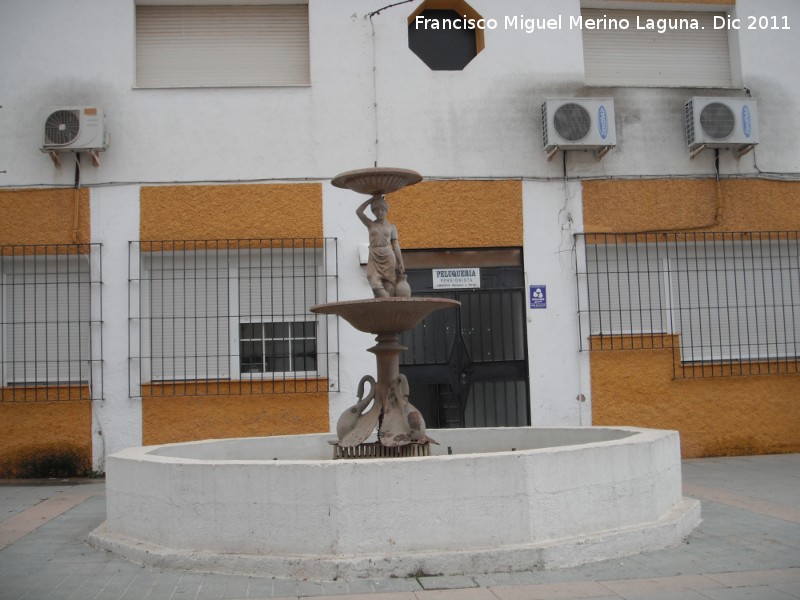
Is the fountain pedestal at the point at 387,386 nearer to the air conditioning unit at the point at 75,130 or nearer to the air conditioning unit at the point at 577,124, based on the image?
the air conditioning unit at the point at 577,124

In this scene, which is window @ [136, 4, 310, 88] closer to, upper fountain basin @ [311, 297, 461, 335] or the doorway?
the doorway

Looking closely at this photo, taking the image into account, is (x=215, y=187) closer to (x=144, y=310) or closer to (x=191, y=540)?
(x=144, y=310)

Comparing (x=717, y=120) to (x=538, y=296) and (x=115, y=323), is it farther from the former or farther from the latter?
(x=115, y=323)

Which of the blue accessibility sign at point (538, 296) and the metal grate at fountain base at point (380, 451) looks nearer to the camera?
the metal grate at fountain base at point (380, 451)

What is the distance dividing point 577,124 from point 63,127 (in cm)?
578

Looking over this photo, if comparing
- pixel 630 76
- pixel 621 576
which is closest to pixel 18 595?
pixel 621 576

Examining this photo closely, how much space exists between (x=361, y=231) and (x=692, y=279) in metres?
4.00

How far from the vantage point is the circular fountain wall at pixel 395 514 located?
477 centimetres

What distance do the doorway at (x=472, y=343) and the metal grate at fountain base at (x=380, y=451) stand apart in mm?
3723

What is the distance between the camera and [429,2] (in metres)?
10.5

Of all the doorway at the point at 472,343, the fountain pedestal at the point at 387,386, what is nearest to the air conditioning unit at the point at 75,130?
the doorway at the point at 472,343

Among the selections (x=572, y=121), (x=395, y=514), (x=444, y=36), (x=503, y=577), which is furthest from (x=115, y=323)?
(x=503, y=577)

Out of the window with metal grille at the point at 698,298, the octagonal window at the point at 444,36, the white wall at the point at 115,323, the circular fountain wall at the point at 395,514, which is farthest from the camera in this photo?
Result: the octagonal window at the point at 444,36

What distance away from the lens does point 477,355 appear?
1007 cm
